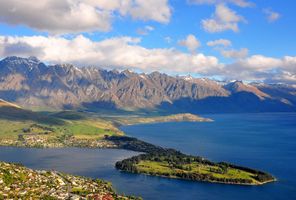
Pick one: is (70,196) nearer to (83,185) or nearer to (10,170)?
(83,185)

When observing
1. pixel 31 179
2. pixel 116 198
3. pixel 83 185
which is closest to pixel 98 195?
pixel 116 198

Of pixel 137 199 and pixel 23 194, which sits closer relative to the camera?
pixel 23 194

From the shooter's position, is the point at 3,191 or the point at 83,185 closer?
the point at 3,191

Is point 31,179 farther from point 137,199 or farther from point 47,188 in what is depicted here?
point 137,199

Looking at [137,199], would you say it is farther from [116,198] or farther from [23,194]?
[23,194]

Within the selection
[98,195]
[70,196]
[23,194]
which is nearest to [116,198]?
[98,195]

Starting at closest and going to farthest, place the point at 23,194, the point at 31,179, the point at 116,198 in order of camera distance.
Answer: the point at 23,194, the point at 116,198, the point at 31,179

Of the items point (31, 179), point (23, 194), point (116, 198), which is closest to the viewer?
point (23, 194)
